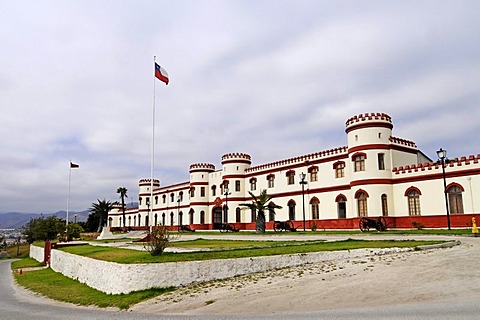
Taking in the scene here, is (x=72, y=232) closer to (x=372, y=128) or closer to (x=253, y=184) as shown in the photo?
(x=253, y=184)

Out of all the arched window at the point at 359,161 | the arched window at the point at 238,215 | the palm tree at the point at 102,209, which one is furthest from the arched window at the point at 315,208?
the palm tree at the point at 102,209

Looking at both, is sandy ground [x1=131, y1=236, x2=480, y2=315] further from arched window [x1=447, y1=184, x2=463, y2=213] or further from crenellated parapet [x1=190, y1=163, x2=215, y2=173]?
A: crenellated parapet [x1=190, y1=163, x2=215, y2=173]

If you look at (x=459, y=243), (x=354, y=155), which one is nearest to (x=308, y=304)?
(x=459, y=243)

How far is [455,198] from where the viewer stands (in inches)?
1156

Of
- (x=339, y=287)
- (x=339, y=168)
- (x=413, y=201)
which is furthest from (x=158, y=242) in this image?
(x=339, y=168)

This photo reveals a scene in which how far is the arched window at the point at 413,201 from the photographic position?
31.6 meters

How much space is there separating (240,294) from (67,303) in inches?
258

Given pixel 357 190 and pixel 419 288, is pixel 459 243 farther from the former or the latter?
pixel 357 190

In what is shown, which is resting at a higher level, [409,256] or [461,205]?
[461,205]

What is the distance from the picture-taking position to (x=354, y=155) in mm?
34719

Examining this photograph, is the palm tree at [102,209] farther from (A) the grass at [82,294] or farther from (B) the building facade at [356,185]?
(A) the grass at [82,294]

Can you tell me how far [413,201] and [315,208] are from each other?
1056 cm

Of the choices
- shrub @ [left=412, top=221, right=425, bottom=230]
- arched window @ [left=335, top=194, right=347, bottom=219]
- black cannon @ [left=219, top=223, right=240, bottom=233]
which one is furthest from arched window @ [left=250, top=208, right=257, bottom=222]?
shrub @ [left=412, top=221, right=425, bottom=230]

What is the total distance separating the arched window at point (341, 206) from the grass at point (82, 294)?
2456cm
